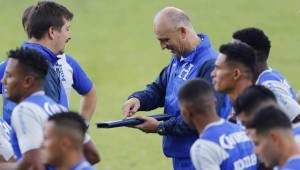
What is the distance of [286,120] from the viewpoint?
195 inches

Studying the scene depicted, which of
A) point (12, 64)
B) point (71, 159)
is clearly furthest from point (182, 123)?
point (71, 159)

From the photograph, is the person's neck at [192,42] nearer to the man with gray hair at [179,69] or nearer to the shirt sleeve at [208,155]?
the man with gray hair at [179,69]

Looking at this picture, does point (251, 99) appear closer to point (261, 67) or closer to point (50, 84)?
point (261, 67)

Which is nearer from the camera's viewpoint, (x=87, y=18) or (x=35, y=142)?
(x=35, y=142)

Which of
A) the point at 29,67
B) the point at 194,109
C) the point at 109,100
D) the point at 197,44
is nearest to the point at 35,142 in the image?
the point at 29,67

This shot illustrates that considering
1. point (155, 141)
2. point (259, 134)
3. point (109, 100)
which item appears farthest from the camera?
point (109, 100)

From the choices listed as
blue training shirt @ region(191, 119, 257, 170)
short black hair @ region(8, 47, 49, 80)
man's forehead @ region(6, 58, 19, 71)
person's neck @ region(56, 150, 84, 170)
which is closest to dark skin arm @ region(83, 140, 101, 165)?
short black hair @ region(8, 47, 49, 80)

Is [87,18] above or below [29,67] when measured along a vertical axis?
below

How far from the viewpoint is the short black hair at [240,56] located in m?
6.24

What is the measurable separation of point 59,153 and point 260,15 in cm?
1434

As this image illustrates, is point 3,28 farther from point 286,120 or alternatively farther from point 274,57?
point 286,120

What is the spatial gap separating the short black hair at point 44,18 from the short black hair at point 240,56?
1493 mm

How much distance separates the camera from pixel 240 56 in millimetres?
6262

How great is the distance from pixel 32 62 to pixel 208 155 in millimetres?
1369
